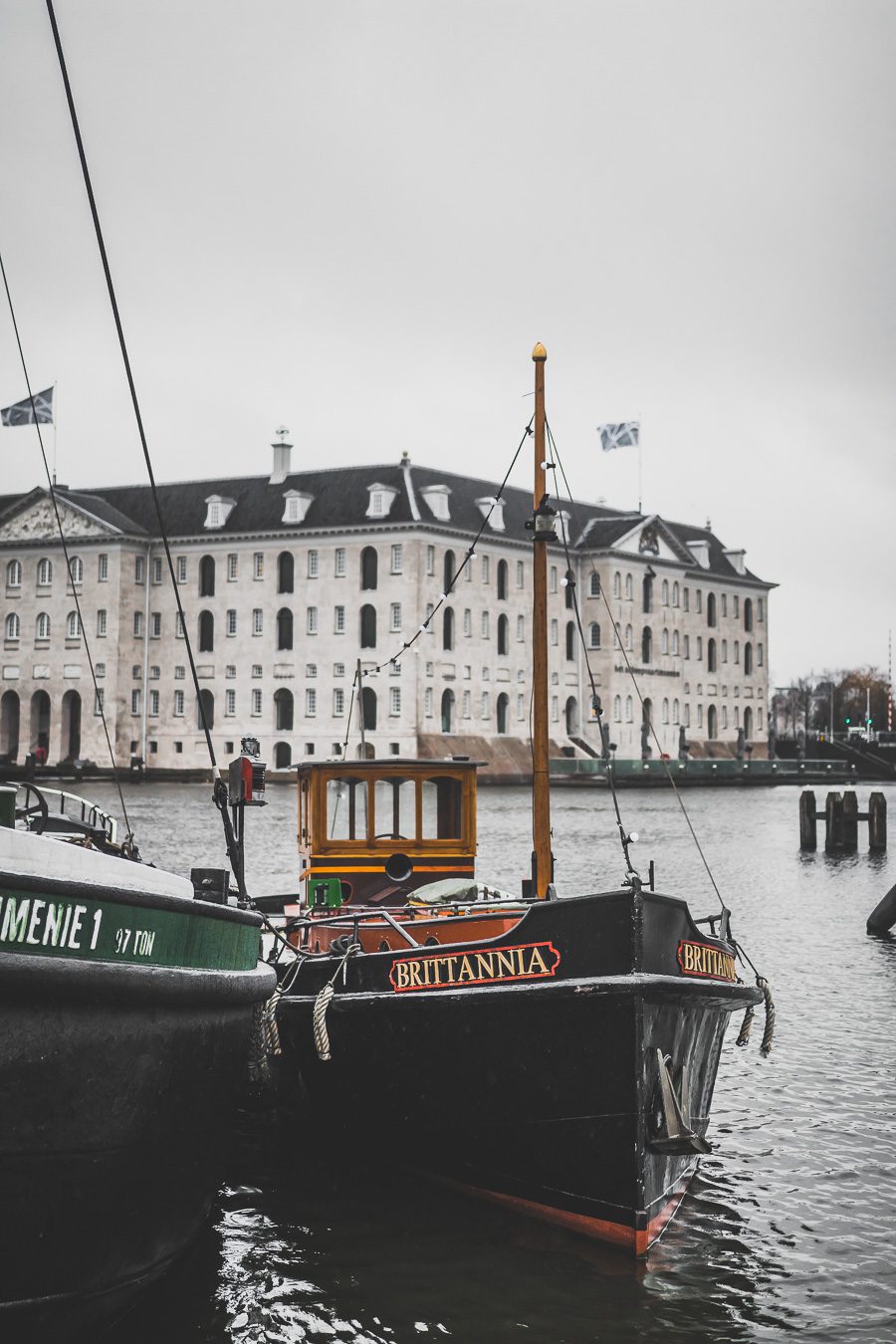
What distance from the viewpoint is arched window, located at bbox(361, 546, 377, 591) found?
101312mm

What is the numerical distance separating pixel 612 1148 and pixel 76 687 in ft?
Answer: 319

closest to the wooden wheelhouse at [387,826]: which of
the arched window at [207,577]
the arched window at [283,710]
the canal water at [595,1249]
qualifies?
the canal water at [595,1249]

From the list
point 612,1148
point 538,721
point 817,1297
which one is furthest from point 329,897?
point 817,1297

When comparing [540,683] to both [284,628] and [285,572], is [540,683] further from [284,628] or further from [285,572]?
[285,572]

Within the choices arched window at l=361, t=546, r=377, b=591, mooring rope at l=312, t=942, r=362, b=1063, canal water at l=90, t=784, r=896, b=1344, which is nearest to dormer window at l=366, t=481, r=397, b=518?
arched window at l=361, t=546, r=377, b=591

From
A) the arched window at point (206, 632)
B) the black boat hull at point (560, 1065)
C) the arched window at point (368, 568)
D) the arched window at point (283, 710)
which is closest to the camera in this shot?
the black boat hull at point (560, 1065)

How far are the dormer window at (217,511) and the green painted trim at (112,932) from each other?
3829 inches

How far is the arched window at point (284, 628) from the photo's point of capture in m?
103

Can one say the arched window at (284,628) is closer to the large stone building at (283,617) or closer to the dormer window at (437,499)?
the large stone building at (283,617)

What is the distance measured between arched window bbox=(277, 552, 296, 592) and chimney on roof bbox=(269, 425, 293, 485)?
542 cm

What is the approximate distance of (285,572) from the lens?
10425 cm

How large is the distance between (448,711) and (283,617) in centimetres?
1219

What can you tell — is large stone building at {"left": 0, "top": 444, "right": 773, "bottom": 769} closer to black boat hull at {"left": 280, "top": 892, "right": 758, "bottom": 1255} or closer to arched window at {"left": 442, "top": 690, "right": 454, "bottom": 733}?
arched window at {"left": 442, "top": 690, "right": 454, "bottom": 733}

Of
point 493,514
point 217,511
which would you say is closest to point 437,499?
point 493,514
